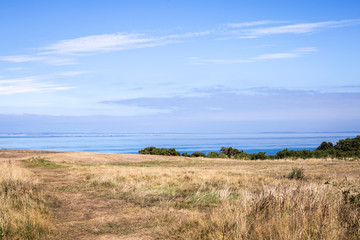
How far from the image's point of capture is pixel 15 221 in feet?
24.6

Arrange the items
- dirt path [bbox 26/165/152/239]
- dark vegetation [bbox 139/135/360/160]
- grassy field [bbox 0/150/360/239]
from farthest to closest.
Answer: dark vegetation [bbox 139/135/360/160], dirt path [bbox 26/165/152/239], grassy field [bbox 0/150/360/239]

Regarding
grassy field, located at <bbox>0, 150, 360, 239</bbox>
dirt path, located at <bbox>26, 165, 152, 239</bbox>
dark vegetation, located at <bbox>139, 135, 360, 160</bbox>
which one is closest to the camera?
grassy field, located at <bbox>0, 150, 360, 239</bbox>

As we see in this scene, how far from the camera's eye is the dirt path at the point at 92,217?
25.9 ft

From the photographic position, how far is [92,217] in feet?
31.4

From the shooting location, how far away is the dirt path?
790cm

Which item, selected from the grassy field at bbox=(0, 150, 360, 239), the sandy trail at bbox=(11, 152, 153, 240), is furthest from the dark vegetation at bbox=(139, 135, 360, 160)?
the grassy field at bbox=(0, 150, 360, 239)

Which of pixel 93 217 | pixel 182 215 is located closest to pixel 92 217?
pixel 93 217

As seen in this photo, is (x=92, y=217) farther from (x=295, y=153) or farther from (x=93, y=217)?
(x=295, y=153)

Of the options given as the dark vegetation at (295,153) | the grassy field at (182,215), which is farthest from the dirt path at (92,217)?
the dark vegetation at (295,153)

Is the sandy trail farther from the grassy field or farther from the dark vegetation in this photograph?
the dark vegetation

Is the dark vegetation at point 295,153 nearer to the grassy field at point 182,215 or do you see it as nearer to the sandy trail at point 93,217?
the sandy trail at point 93,217

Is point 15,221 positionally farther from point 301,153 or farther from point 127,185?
point 301,153

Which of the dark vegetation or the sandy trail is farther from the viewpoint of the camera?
the dark vegetation

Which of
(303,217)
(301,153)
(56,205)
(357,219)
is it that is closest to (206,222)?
(303,217)
